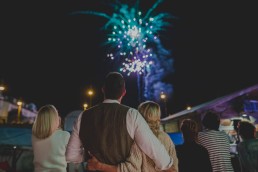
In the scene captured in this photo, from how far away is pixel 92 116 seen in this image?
2.66 metres

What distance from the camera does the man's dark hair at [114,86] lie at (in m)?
2.74

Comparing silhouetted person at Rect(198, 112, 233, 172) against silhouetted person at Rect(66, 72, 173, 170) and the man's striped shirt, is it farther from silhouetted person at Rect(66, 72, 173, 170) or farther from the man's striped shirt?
silhouetted person at Rect(66, 72, 173, 170)

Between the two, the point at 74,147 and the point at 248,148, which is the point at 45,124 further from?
the point at 248,148

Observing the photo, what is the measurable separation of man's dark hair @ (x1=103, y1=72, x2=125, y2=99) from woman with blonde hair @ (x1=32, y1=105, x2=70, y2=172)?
1.47 m

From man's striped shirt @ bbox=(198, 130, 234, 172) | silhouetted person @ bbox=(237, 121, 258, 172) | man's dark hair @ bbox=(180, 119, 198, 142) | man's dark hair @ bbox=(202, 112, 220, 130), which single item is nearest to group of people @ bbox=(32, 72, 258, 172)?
man's dark hair @ bbox=(180, 119, 198, 142)

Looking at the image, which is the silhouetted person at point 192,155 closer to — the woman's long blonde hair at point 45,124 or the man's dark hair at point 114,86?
the man's dark hair at point 114,86

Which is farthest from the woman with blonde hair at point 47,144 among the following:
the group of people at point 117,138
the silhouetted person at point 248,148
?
the silhouetted person at point 248,148

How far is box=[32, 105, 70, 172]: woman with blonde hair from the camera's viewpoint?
3771mm

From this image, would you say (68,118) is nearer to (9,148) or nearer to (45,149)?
(9,148)

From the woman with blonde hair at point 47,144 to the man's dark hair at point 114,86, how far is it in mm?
1467

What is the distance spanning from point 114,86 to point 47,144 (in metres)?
1.77

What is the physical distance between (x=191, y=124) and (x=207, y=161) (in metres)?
0.64

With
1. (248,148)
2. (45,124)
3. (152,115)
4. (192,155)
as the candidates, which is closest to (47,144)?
(45,124)

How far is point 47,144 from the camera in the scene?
381cm
